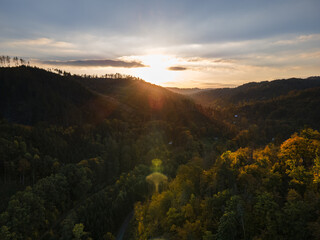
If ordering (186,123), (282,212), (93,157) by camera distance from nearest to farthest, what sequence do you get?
(282,212)
(93,157)
(186,123)

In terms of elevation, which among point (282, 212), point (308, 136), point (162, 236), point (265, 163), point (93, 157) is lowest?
point (93, 157)

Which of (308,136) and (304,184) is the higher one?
(308,136)

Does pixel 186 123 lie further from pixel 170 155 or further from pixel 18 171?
pixel 18 171

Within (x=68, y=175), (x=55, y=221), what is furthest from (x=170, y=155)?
(x=55, y=221)

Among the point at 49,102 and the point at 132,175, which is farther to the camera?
the point at 49,102

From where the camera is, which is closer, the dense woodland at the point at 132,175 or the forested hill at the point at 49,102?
the dense woodland at the point at 132,175

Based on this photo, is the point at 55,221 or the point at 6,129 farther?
the point at 6,129

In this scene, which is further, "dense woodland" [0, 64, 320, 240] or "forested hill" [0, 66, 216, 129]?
"forested hill" [0, 66, 216, 129]

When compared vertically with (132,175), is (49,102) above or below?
above
